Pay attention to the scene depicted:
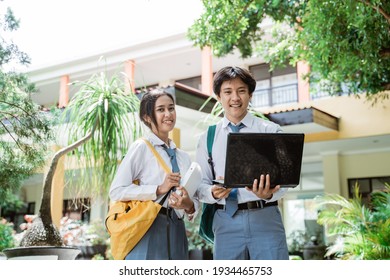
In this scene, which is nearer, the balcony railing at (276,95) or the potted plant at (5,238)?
the potted plant at (5,238)

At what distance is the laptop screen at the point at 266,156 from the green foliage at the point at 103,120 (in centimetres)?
160

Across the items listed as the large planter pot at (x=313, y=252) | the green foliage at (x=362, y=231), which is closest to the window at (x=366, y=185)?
the large planter pot at (x=313, y=252)

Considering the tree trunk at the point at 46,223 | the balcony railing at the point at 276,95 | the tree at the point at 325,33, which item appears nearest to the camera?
the tree trunk at the point at 46,223

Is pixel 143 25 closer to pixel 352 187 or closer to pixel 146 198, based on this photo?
pixel 146 198

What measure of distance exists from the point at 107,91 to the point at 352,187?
23.3 ft

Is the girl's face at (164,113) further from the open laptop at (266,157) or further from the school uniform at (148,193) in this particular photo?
the open laptop at (266,157)

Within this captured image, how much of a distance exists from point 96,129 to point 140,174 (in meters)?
1.45

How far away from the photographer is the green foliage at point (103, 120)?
342 centimetres

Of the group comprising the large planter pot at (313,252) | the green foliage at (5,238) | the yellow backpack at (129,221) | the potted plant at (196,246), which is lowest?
the large planter pot at (313,252)

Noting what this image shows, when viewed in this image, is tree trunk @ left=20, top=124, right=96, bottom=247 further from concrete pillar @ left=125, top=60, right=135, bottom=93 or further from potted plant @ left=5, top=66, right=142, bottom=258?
concrete pillar @ left=125, top=60, right=135, bottom=93

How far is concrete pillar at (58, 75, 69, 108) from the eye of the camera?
349 centimetres

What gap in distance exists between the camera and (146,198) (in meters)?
2.03

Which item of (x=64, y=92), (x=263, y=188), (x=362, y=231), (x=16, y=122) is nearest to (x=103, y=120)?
(x=64, y=92)
